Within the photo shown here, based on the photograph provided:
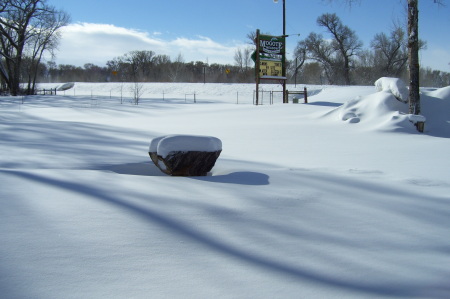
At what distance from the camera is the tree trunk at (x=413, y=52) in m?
11.2

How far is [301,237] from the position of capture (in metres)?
3.31

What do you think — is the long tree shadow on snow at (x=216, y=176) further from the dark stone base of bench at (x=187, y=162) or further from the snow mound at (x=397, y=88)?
the snow mound at (x=397, y=88)

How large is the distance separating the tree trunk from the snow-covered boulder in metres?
8.81

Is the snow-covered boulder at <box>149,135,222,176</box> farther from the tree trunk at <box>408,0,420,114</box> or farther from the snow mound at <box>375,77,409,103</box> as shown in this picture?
the snow mound at <box>375,77,409,103</box>

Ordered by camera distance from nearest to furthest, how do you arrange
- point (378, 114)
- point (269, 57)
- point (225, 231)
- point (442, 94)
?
point (225, 231) < point (378, 114) < point (442, 94) < point (269, 57)

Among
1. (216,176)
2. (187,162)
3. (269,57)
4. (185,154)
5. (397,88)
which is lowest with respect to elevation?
(216,176)

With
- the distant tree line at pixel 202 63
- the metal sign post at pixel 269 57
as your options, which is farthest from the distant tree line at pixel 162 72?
the metal sign post at pixel 269 57

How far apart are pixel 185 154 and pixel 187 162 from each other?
0.14 m

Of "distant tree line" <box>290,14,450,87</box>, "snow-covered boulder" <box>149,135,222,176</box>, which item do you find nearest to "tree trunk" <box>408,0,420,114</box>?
"snow-covered boulder" <box>149,135,222,176</box>

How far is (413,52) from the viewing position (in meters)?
11.4

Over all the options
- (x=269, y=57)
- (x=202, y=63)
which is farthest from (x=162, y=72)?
(x=269, y=57)

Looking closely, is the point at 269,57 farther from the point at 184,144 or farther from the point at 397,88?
the point at 184,144

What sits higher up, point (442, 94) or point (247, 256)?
point (442, 94)

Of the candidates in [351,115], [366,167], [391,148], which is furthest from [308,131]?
[366,167]
